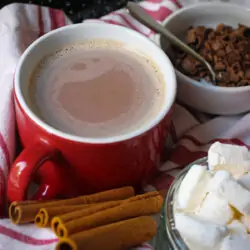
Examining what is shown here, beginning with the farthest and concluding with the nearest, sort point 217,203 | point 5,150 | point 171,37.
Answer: point 171,37, point 5,150, point 217,203

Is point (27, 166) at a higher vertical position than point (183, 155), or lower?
higher

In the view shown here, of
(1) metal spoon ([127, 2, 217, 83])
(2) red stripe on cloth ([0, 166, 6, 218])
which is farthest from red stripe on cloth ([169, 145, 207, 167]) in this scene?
(2) red stripe on cloth ([0, 166, 6, 218])

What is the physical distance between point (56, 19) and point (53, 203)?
313 millimetres

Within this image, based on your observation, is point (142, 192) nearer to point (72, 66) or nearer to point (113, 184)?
point (113, 184)

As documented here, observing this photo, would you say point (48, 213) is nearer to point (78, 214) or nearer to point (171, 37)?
point (78, 214)

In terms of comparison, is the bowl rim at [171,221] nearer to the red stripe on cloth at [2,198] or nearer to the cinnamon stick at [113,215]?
the cinnamon stick at [113,215]

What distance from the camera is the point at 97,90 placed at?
63 cm

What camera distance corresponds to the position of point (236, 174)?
1.73ft

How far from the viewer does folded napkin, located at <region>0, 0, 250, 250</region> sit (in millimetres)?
556

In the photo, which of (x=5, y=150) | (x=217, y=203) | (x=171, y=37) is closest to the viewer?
(x=217, y=203)

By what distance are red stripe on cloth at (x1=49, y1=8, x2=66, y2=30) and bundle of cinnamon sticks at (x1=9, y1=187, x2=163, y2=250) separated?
0.97 feet

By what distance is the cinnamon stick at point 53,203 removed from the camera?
549 millimetres

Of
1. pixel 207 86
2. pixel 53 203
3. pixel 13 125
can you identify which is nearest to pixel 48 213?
pixel 53 203

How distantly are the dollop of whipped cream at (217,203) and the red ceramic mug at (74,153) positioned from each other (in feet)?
0.23
